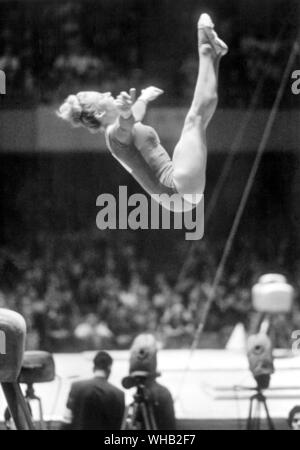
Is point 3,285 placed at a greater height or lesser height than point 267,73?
lesser

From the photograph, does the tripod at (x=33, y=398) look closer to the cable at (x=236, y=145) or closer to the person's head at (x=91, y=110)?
the cable at (x=236, y=145)

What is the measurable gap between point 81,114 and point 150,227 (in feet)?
2.18

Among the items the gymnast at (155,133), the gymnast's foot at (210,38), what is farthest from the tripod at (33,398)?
the gymnast's foot at (210,38)

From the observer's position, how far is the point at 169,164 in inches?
184

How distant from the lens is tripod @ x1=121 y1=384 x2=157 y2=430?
483cm

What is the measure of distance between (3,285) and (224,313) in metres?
1.12

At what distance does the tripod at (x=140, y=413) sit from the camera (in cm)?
483

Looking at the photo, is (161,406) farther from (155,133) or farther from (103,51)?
(103,51)

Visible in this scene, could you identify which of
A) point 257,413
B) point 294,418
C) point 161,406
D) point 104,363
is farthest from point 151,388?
point 294,418

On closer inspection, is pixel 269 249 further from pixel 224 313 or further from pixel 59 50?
pixel 59 50

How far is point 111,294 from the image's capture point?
201 inches

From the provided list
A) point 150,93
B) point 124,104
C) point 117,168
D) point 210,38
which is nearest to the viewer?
point 124,104

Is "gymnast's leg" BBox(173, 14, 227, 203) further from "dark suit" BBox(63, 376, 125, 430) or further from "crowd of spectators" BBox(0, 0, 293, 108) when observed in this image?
"dark suit" BBox(63, 376, 125, 430)

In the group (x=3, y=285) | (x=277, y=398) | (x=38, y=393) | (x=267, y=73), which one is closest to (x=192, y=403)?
(x=277, y=398)
